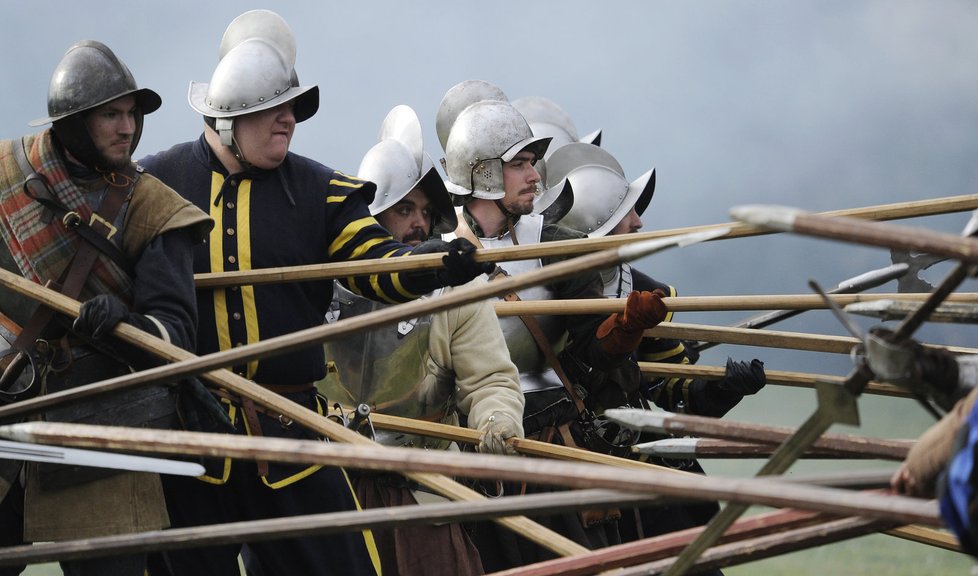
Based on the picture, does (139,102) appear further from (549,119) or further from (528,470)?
(549,119)

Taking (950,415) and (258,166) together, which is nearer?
(950,415)

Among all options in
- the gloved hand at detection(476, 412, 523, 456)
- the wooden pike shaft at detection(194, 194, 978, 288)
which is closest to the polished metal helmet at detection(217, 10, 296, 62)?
the wooden pike shaft at detection(194, 194, 978, 288)

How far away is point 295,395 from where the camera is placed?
566 centimetres

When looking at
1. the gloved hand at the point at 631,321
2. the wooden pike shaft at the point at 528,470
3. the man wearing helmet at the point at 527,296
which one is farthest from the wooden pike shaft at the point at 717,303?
the wooden pike shaft at the point at 528,470

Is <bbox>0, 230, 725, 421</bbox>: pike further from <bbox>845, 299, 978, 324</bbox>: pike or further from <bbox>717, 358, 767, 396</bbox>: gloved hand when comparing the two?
<bbox>717, 358, 767, 396</bbox>: gloved hand

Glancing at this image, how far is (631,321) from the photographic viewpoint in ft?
21.6

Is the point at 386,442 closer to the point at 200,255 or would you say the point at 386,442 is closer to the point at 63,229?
the point at 200,255

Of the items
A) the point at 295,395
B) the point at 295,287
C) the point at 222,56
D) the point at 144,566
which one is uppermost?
the point at 222,56

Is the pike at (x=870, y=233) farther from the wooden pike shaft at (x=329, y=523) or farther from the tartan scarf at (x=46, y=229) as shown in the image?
the tartan scarf at (x=46, y=229)

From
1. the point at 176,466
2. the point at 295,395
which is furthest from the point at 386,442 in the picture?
the point at 176,466

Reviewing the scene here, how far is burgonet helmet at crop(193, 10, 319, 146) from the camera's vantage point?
5.77 m

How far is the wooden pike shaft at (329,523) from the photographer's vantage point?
357 centimetres

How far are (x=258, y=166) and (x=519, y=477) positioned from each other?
2716 millimetres

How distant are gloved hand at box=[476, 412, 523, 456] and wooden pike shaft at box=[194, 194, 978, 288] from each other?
1.09 metres
